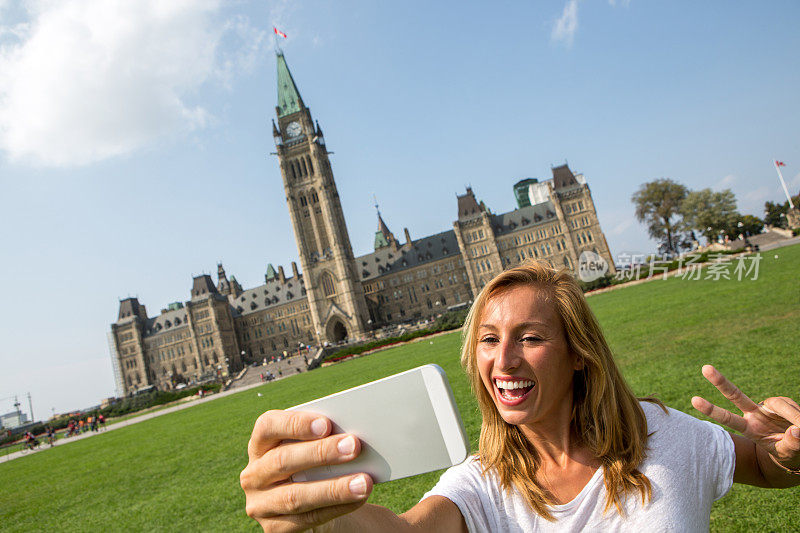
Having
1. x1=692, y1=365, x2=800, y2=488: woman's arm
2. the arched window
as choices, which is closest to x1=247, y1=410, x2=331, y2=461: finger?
x1=692, y1=365, x2=800, y2=488: woman's arm

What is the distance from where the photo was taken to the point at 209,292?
284 ft

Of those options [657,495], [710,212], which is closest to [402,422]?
[657,495]

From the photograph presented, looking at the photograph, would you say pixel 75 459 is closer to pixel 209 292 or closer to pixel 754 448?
pixel 754 448

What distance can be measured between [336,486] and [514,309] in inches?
41.8

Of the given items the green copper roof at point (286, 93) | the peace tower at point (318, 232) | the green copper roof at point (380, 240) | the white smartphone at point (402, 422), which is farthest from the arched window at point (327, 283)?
the white smartphone at point (402, 422)

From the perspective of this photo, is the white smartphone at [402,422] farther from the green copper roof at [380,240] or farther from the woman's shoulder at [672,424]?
the green copper roof at [380,240]

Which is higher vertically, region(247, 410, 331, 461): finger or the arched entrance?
the arched entrance

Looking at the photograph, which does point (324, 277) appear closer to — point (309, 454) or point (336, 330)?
point (336, 330)

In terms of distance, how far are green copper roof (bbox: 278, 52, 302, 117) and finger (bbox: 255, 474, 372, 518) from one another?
7964 centimetres

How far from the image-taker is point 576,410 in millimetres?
2223

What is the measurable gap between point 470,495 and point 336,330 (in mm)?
73946

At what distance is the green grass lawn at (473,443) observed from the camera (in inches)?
233

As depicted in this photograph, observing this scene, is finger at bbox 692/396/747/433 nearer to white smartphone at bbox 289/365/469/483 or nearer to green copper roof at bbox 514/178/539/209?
white smartphone at bbox 289/365/469/483

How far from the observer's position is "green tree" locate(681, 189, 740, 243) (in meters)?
60.7
